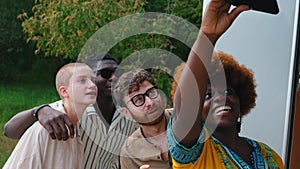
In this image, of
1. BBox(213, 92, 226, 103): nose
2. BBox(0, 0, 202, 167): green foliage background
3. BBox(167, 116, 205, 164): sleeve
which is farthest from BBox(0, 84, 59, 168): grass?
BBox(213, 92, 226, 103): nose

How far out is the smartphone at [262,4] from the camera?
1464mm

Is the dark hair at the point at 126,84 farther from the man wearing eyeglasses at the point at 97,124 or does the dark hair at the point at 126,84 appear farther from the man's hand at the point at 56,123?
the man's hand at the point at 56,123

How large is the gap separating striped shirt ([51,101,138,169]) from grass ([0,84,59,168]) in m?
0.13

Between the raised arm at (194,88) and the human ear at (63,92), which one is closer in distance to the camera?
the raised arm at (194,88)

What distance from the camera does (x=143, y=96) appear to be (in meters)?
1.51

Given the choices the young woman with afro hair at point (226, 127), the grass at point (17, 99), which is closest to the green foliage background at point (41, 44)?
the grass at point (17, 99)

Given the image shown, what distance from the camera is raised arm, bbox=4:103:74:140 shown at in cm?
148

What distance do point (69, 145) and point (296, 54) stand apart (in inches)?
30.3

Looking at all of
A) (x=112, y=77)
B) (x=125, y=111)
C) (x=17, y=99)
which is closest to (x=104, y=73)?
(x=112, y=77)

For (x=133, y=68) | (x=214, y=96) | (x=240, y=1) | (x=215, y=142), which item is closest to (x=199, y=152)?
(x=215, y=142)

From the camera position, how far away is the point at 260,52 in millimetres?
1609

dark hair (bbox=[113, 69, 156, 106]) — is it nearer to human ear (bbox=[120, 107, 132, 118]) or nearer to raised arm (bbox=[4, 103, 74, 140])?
human ear (bbox=[120, 107, 132, 118])

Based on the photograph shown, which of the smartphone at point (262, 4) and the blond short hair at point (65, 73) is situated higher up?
the smartphone at point (262, 4)

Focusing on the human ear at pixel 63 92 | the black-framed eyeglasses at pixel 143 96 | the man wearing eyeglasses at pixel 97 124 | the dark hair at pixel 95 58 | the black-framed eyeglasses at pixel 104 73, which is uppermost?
the dark hair at pixel 95 58
